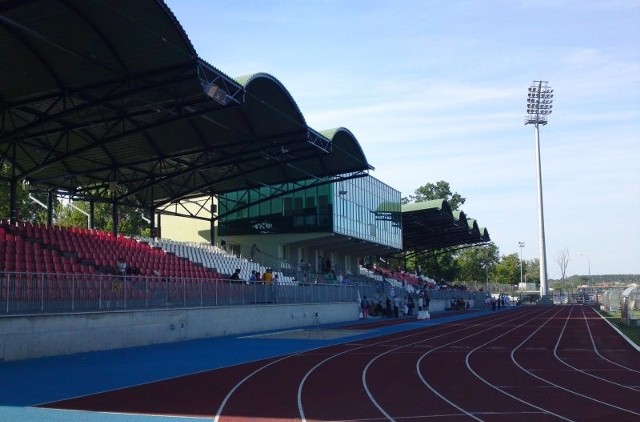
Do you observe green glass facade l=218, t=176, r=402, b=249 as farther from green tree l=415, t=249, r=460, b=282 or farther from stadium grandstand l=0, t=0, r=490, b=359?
green tree l=415, t=249, r=460, b=282

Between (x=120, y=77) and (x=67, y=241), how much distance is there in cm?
714

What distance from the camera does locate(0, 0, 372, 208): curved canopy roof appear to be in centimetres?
2127

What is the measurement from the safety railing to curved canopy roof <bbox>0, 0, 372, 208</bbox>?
6.42 metres

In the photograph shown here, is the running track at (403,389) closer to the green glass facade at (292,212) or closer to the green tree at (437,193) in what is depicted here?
the green glass facade at (292,212)

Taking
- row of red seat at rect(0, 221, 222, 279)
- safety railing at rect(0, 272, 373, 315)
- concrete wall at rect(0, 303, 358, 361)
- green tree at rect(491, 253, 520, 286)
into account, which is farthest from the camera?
green tree at rect(491, 253, 520, 286)

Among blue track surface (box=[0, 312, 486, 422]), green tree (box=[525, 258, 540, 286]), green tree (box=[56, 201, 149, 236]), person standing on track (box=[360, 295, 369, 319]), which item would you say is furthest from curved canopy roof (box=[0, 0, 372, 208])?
green tree (box=[525, 258, 540, 286])

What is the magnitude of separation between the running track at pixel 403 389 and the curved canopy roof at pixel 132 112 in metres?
10.3

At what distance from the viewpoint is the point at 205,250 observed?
130ft

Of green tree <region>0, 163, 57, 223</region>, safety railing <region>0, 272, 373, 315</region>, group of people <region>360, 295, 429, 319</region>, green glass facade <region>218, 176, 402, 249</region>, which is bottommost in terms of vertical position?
group of people <region>360, 295, 429, 319</region>

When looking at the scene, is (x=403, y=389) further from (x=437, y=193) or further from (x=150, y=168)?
(x=437, y=193)

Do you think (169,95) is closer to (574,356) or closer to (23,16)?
(23,16)

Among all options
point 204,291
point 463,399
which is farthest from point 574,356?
point 204,291

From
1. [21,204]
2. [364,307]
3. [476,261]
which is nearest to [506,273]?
[476,261]

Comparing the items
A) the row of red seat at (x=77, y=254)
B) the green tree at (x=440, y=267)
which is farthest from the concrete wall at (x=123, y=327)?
the green tree at (x=440, y=267)
